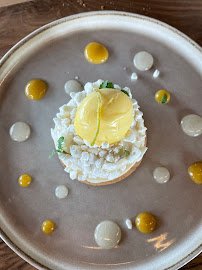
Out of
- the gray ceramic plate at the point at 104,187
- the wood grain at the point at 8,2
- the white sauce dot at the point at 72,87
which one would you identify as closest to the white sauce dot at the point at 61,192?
the gray ceramic plate at the point at 104,187

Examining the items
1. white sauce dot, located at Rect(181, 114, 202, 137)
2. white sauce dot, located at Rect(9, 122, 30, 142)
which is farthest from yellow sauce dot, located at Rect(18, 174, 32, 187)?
white sauce dot, located at Rect(181, 114, 202, 137)

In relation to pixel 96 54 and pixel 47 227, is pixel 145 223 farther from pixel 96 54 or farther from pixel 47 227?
pixel 96 54

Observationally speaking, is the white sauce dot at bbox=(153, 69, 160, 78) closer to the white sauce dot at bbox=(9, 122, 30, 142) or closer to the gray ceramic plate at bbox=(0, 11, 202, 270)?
the gray ceramic plate at bbox=(0, 11, 202, 270)

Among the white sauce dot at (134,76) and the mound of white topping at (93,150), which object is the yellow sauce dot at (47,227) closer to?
the mound of white topping at (93,150)

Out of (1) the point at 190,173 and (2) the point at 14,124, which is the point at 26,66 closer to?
(2) the point at 14,124

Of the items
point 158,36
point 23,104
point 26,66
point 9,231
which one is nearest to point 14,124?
point 23,104

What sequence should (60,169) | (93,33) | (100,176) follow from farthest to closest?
(93,33) < (60,169) < (100,176)

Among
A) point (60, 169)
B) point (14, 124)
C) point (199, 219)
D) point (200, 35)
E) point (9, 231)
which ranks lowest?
point (199, 219)

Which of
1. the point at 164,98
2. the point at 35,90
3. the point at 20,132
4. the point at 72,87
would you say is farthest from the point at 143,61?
the point at 20,132
